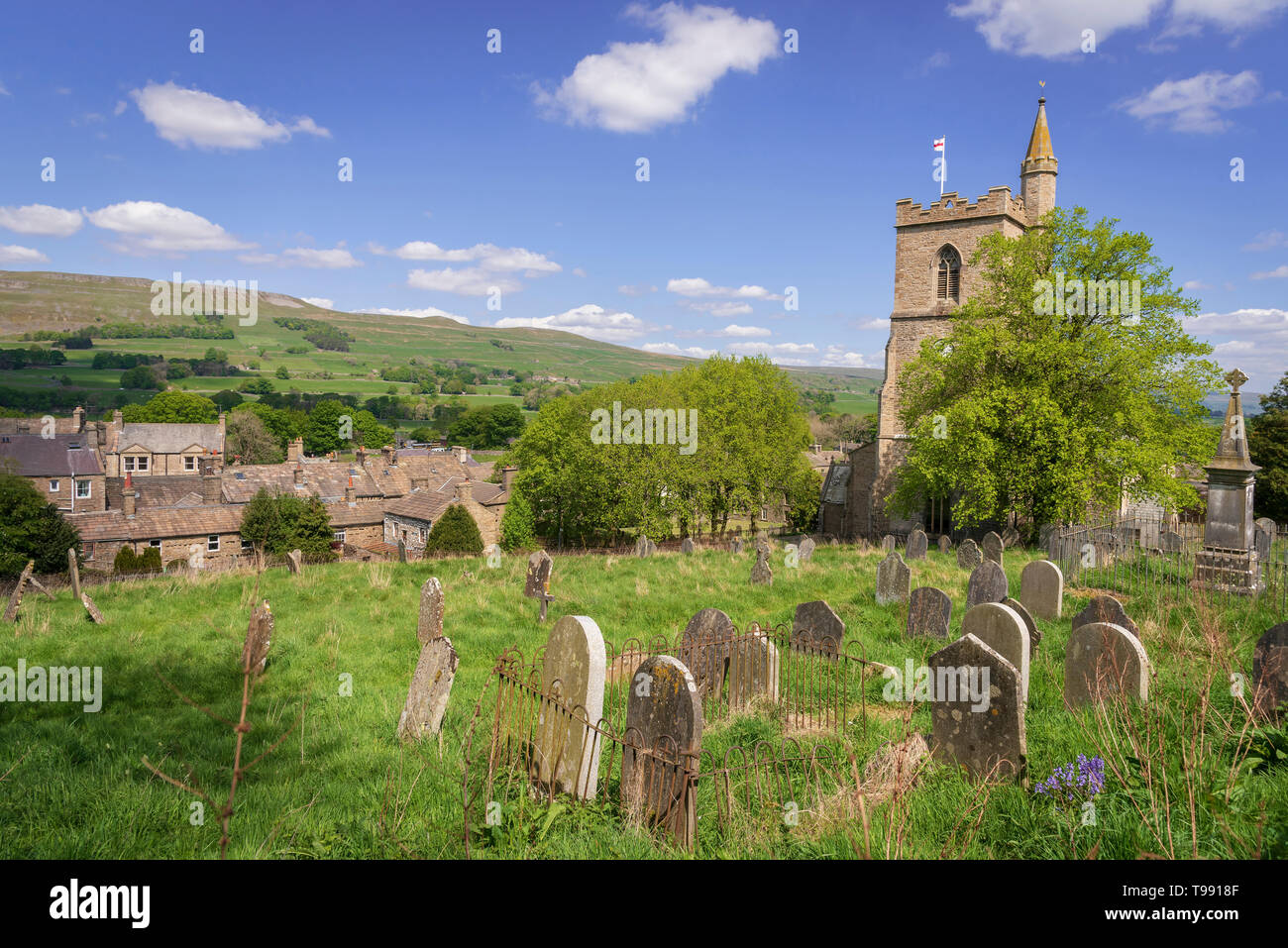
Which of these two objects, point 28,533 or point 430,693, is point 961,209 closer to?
point 430,693

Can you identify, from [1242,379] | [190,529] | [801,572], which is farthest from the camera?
[190,529]

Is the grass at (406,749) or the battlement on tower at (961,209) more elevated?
the battlement on tower at (961,209)

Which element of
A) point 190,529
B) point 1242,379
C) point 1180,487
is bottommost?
point 190,529

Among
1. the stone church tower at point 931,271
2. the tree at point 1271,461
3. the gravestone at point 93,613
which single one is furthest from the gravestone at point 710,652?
the tree at point 1271,461

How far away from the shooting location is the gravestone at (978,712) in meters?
5.28

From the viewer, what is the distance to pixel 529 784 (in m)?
5.23

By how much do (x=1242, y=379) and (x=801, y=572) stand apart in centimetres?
856

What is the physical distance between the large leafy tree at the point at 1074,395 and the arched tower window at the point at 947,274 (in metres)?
8.30

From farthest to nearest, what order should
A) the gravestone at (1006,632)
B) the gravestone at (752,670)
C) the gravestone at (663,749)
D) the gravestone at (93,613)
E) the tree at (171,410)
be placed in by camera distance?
the tree at (171,410) → the gravestone at (93,613) → the gravestone at (752,670) → the gravestone at (1006,632) → the gravestone at (663,749)

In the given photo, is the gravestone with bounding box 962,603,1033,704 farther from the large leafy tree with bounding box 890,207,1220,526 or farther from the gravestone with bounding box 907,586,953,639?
the large leafy tree with bounding box 890,207,1220,526

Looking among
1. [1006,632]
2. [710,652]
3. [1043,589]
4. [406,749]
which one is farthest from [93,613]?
[1043,589]

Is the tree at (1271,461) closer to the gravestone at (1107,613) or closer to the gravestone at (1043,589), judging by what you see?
the gravestone at (1043,589)
